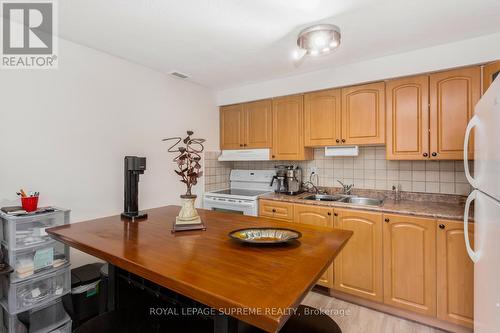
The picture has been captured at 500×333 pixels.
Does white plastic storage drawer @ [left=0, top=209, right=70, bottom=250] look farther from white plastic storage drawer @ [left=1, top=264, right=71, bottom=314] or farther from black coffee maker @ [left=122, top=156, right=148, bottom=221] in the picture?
black coffee maker @ [left=122, top=156, right=148, bottom=221]

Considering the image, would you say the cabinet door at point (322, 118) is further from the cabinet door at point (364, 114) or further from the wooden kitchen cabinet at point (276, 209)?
the wooden kitchen cabinet at point (276, 209)

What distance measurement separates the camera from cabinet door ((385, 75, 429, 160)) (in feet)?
7.29

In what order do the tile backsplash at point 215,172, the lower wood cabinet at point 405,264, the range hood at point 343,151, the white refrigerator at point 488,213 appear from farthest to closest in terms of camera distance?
the tile backsplash at point 215,172, the range hood at point 343,151, the lower wood cabinet at point 405,264, the white refrigerator at point 488,213

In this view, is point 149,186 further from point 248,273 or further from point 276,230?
point 248,273

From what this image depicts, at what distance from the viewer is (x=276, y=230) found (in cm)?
135

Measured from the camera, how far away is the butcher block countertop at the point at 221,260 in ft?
2.39

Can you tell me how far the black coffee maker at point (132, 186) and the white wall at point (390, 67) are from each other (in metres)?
1.82

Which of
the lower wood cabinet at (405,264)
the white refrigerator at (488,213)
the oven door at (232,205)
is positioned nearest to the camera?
the white refrigerator at (488,213)

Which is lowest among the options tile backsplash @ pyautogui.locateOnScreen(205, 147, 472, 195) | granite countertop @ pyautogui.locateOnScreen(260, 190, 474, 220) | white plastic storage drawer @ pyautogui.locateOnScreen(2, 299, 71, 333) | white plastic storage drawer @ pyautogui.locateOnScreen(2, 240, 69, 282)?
white plastic storage drawer @ pyautogui.locateOnScreen(2, 299, 71, 333)

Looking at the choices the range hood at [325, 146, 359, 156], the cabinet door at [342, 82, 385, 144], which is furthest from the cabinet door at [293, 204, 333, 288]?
the cabinet door at [342, 82, 385, 144]

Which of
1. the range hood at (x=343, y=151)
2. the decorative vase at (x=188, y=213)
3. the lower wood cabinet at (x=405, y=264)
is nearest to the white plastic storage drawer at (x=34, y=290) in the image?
the decorative vase at (x=188, y=213)

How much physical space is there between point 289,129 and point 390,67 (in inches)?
45.8

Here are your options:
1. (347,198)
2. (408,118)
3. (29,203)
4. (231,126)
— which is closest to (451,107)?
(408,118)

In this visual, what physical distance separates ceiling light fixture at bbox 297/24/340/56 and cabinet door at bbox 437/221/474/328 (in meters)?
1.60
